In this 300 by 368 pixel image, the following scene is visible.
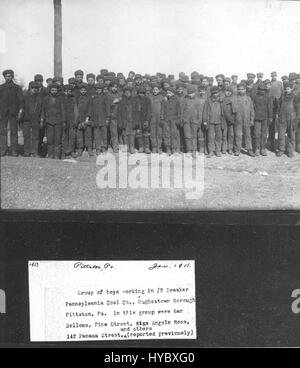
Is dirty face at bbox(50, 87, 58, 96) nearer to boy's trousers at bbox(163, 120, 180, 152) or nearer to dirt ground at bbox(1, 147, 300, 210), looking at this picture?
dirt ground at bbox(1, 147, 300, 210)

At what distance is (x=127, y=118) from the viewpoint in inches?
85.4

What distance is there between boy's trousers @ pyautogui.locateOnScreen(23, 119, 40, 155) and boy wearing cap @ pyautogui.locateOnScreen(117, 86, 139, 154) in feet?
1.20

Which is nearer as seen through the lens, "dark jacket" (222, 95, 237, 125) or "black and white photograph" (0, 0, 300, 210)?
"black and white photograph" (0, 0, 300, 210)

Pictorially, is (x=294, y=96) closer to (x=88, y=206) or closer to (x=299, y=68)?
(x=299, y=68)

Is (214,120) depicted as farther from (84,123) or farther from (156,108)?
(84,123)

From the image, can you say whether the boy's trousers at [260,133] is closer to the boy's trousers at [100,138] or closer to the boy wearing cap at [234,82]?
the boy wearing cap at [234,82]

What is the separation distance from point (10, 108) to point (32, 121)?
108mm

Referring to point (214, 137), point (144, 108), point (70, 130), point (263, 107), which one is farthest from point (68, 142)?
point (263, 107)

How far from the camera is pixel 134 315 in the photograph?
2.07 meters

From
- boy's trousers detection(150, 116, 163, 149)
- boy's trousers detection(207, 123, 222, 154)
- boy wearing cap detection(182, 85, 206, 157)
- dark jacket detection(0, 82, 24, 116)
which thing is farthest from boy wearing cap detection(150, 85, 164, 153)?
dark jacket detection(0, 82, 24, 116)

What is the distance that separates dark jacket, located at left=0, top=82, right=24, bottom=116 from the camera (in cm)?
206

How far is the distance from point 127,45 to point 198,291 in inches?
43.3
